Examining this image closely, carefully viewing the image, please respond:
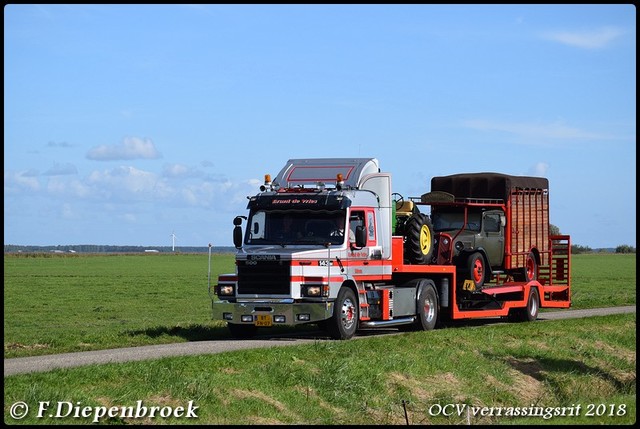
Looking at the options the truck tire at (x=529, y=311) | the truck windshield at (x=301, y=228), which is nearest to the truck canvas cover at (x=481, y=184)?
the truck tire at (x=529, y=311)

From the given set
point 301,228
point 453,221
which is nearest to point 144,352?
point 301,228

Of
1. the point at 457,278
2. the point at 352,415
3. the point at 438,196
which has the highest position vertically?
the point at 438,196

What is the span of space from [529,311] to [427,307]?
5965mm

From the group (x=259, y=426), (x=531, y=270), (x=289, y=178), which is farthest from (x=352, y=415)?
(x=531, y=270)

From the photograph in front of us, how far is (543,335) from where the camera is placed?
94.4ft

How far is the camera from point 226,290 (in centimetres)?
2620

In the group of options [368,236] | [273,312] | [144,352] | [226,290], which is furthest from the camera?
[368,236]

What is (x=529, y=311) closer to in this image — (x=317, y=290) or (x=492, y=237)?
(x=492, y=237)

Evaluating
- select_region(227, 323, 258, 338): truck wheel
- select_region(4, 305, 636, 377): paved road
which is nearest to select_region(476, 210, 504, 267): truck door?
select_region(4, 305, 636, 377): paved road

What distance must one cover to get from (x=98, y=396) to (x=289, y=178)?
1125 centimetres

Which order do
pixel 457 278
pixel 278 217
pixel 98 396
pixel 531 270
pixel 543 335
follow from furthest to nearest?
pixel 531 270
pixel 457 278
pixel 543 335
pixel 278 217
pixel 98 396

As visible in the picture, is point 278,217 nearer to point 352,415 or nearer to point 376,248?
point 376,248

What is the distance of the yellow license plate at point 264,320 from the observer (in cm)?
2548

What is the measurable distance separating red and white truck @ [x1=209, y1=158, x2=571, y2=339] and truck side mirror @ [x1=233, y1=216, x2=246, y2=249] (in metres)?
0.02
